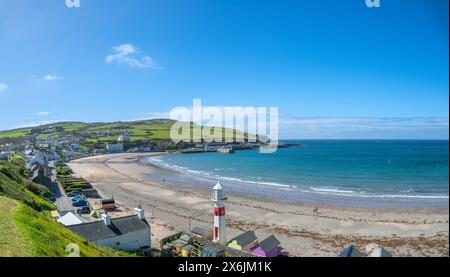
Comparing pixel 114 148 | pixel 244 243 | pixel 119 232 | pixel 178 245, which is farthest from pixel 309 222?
pixel 114 148

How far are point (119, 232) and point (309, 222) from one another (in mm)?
13027

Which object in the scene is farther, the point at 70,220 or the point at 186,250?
the point at 70,220

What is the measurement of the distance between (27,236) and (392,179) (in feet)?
133

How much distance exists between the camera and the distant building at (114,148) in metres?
88.5

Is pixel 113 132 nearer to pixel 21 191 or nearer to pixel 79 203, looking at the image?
pixel 79 203

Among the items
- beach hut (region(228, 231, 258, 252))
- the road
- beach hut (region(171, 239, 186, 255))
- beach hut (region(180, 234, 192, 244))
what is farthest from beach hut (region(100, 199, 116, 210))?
beach hut (region(228, 231, 258, 252))

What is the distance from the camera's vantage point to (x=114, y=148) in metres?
89.9

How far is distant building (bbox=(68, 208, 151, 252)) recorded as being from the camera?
1218 centimetres

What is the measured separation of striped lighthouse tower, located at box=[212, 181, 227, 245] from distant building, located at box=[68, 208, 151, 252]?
10.4 feet

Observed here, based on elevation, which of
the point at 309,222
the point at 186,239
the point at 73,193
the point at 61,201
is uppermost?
the point at 186,239

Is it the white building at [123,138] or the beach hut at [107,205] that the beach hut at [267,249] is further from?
the white building at [123,138]

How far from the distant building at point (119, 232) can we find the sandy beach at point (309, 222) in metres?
1.71

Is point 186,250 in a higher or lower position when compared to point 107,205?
higher

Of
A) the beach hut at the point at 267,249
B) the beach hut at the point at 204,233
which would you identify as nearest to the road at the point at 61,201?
the beach hut at the point at 204,233
